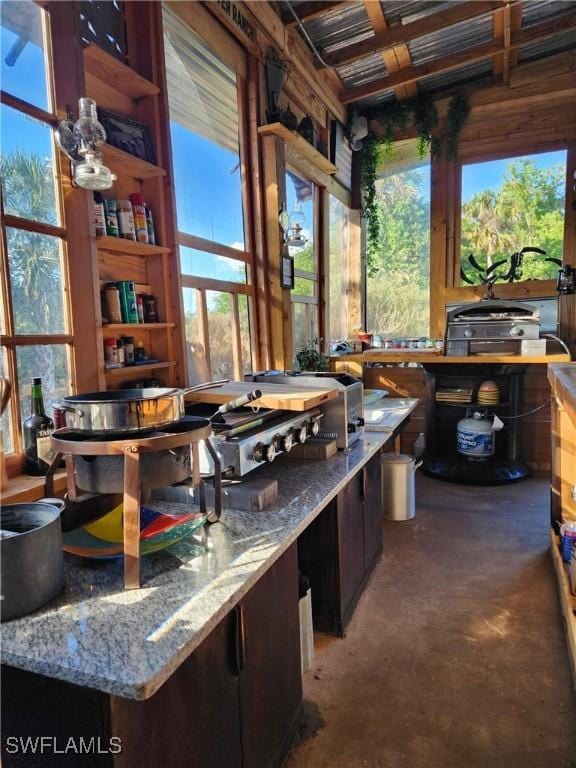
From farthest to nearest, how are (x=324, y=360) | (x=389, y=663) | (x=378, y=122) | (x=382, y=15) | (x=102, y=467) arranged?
(x=378, y=122)
(x=324, y=360)
(x=382, y=15)
(x=389, y=663)
(x=102, y=467)

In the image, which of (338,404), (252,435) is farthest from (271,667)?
(338,404)

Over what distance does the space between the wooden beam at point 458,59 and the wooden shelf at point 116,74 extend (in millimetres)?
2764

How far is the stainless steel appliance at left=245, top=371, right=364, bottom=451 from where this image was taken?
6.51 ft

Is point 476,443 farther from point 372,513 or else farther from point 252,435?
point 252,435

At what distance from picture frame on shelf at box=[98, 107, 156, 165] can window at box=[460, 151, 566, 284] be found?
3336 mm

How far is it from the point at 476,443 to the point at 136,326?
287cm

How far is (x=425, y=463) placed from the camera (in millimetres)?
4051

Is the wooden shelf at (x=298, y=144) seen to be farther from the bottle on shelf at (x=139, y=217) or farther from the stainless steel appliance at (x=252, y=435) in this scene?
the stainless steel appliance at (x=252, y=435)

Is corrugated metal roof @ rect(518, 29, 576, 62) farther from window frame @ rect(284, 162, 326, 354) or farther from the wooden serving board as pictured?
the wooden serving board

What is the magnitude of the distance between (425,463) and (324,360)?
1.26 m

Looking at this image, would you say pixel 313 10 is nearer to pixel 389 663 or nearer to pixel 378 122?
pixel 378 122

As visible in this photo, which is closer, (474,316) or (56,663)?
(56,663)

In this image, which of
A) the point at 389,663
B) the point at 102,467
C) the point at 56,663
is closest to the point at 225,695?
the point at 56,663

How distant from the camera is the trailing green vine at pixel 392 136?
439 cm
